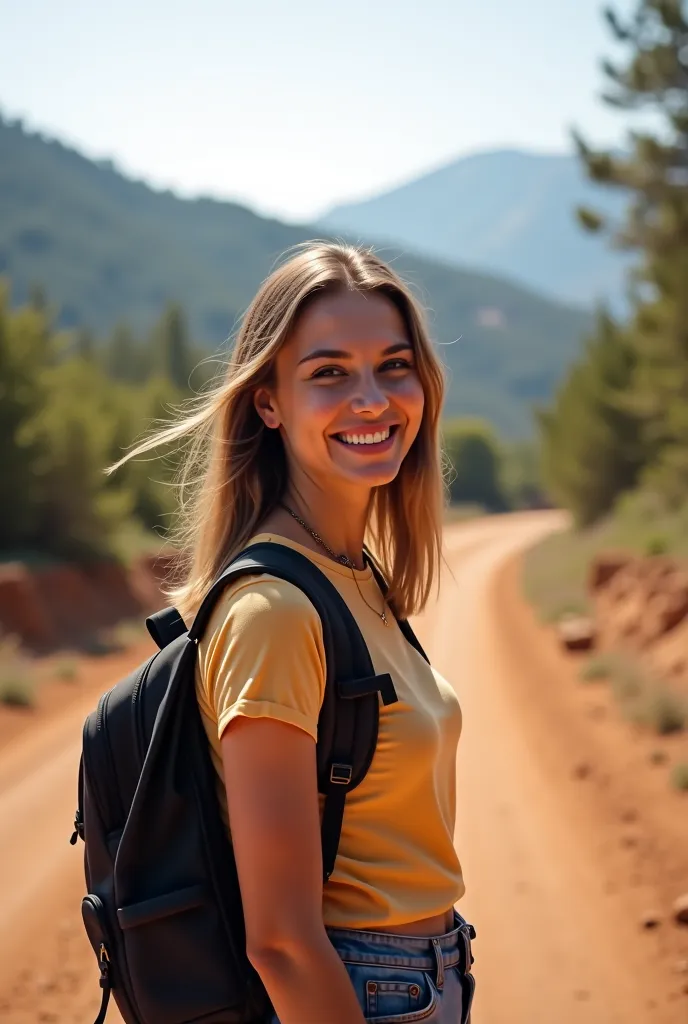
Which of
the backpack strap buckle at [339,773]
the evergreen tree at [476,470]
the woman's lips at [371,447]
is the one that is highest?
the woman's lips at [371,447]

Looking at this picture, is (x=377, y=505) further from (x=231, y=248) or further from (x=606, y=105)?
(x=231, y=248)

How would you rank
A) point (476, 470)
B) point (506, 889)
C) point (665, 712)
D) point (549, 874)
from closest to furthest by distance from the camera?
point (506, 889) < point (549, 874) < point (665, 712) < point (476, 470)

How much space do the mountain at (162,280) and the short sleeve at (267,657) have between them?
125837 mm

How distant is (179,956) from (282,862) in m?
0.29

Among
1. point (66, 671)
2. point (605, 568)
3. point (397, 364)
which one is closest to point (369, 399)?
point (397, 364)

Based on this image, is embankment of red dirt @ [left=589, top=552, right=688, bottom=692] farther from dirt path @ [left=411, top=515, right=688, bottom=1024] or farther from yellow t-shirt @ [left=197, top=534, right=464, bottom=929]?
yellow t-shirt @ [left=197, top=534, right=464, bottom=929]

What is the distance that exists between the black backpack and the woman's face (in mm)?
335

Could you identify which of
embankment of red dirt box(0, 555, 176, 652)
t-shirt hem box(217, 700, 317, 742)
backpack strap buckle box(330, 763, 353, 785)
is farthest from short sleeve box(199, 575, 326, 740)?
embankment of red dirt box(0, 555, 176, 652)

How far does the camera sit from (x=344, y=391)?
2070mm

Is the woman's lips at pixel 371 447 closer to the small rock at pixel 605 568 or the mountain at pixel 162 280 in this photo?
the small rock at pixel 605 568

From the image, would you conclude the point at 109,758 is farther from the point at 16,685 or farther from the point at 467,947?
the point at 16,685

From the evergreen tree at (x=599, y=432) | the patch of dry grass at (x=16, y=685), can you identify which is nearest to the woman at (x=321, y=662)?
the patch of dry grass at (x=16, y=685)

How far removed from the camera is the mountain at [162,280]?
13825 centimetres

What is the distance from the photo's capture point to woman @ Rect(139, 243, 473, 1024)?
164 centimetres
